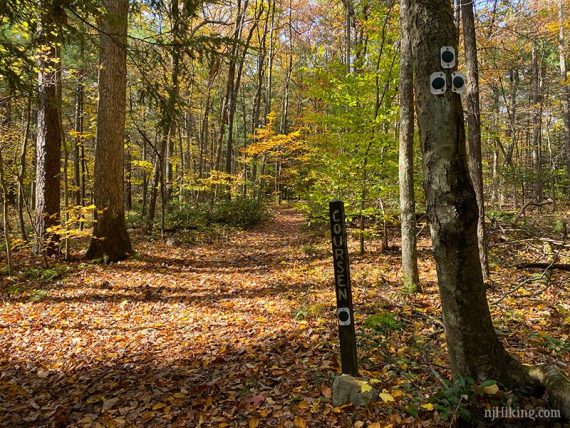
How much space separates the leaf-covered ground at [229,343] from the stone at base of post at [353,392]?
0.28 feet

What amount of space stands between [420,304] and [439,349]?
65.3 inches

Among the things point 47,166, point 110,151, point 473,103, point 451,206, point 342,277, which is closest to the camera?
point 451,206

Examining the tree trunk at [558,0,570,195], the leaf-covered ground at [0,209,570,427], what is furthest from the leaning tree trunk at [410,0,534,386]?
the tree trunk at [558,0,570,195]

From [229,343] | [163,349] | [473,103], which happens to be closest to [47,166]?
[163,349]

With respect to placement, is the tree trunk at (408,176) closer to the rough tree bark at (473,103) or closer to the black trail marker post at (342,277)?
the rough tree bark at (473,103)

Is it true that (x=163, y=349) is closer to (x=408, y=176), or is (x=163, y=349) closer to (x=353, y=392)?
(x=353, y=392)

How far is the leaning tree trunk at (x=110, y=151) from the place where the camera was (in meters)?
8.80

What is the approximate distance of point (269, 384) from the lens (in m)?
3.74

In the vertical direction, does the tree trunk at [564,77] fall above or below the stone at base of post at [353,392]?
above

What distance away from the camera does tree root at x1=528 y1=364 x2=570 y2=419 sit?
2645mm

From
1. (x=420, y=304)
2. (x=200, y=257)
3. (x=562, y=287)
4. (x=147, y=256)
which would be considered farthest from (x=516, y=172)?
(x=147, y=256)

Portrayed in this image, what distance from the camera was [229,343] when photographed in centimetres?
486

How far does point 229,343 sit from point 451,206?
11.6 ft

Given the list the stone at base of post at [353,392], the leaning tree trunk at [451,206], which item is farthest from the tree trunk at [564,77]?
the stone at base of post at [353,392]
